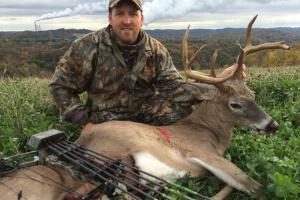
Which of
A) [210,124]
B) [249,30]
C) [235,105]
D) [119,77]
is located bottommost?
[210,124]

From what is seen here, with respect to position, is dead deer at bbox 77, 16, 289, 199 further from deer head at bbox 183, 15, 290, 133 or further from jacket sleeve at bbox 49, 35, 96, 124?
jacket sleeve at bbox 49, 35, 96, 124

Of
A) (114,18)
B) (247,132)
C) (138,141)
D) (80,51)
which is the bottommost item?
(247,132)

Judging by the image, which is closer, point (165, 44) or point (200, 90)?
point (200, 90)

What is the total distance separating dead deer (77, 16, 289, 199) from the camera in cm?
441

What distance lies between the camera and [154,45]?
6090 millimetres

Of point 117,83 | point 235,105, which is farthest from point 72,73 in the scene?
Answer: point 235,105

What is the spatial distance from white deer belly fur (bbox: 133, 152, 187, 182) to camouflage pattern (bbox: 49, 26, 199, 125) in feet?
5.07

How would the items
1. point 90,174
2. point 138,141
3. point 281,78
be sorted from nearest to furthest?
point 90,174 < point 138,141 < point 281,78

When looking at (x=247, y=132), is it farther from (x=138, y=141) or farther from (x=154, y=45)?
(x=138, y=141)

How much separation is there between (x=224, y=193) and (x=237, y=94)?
1606mm

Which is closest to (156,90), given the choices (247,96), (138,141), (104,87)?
(104,87)

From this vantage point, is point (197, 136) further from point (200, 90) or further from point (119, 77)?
point (119, 77)

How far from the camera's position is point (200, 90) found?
19.3 feet

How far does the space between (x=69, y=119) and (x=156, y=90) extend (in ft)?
3.64
